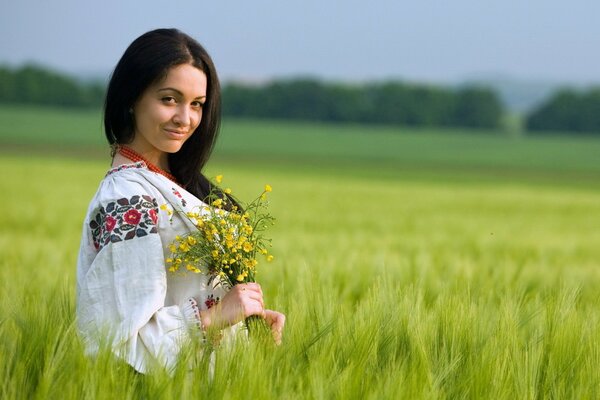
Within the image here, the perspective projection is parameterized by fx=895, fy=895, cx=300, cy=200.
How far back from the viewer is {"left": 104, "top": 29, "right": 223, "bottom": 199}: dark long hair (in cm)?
253

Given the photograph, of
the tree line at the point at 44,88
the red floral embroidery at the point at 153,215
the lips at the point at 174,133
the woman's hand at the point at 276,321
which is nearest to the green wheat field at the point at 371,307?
the woman's hand at the point at 276,321

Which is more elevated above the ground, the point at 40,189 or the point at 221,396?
the point at 221,396

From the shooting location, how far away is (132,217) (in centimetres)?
239

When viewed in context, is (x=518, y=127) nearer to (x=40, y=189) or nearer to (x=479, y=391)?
(x=40, y=189)

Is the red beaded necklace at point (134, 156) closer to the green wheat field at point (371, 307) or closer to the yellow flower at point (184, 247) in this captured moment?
the yellow flower at point (184, 247)

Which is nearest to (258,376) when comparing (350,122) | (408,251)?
(408,251)

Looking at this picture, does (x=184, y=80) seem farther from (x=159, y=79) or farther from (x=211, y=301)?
(x=211, y=301)

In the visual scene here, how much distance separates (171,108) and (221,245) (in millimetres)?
444

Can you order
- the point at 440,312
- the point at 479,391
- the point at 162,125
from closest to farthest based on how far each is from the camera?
the point at 479,391, the point at 162,125, the point at 440,312

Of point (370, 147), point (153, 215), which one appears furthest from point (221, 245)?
point (370, 147)

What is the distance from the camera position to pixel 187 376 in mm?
2123

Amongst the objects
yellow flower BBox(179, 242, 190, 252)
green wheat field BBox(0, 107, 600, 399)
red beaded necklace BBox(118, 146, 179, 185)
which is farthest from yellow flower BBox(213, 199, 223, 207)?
green wheat field BBox(0, 107, 600, 399)

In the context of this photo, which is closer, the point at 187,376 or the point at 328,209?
the point at 187,376

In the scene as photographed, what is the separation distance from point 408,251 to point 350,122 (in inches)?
1842
